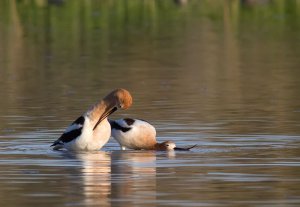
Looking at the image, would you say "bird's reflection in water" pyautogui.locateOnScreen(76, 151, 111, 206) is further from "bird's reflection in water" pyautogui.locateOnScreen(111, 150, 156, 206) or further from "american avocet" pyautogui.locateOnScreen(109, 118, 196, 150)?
"american avocet" pyautogui.locateOnScreen(109, 118, 196, 150)

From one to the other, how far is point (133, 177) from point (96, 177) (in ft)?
1.10

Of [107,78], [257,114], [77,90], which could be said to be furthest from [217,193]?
[107,78]

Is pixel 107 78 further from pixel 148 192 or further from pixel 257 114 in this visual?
pixel 148 192

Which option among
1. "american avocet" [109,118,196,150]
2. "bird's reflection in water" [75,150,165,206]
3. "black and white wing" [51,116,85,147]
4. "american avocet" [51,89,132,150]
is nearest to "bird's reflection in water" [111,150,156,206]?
"bird's reflection in water" [75,150,165,206]

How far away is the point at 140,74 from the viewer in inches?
965

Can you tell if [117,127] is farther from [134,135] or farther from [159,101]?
[159,101]

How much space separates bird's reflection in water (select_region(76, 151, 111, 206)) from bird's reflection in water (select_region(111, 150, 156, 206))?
0.05 meters

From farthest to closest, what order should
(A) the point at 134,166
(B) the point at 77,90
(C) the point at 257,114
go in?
(B) the point at 77,90, (C) the point at 257,114, (A) the point at 134,166

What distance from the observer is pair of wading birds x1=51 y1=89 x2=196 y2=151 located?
571 inches

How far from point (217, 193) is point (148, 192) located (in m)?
0.57

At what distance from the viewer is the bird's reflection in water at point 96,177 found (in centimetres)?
1116

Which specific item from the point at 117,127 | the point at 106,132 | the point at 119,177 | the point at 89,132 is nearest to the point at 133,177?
the point at 119,177

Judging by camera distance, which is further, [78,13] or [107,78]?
[78,13]

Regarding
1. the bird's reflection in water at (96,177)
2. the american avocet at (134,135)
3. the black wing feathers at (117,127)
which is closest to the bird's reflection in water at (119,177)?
the bird's reflection in water at (96,177)
